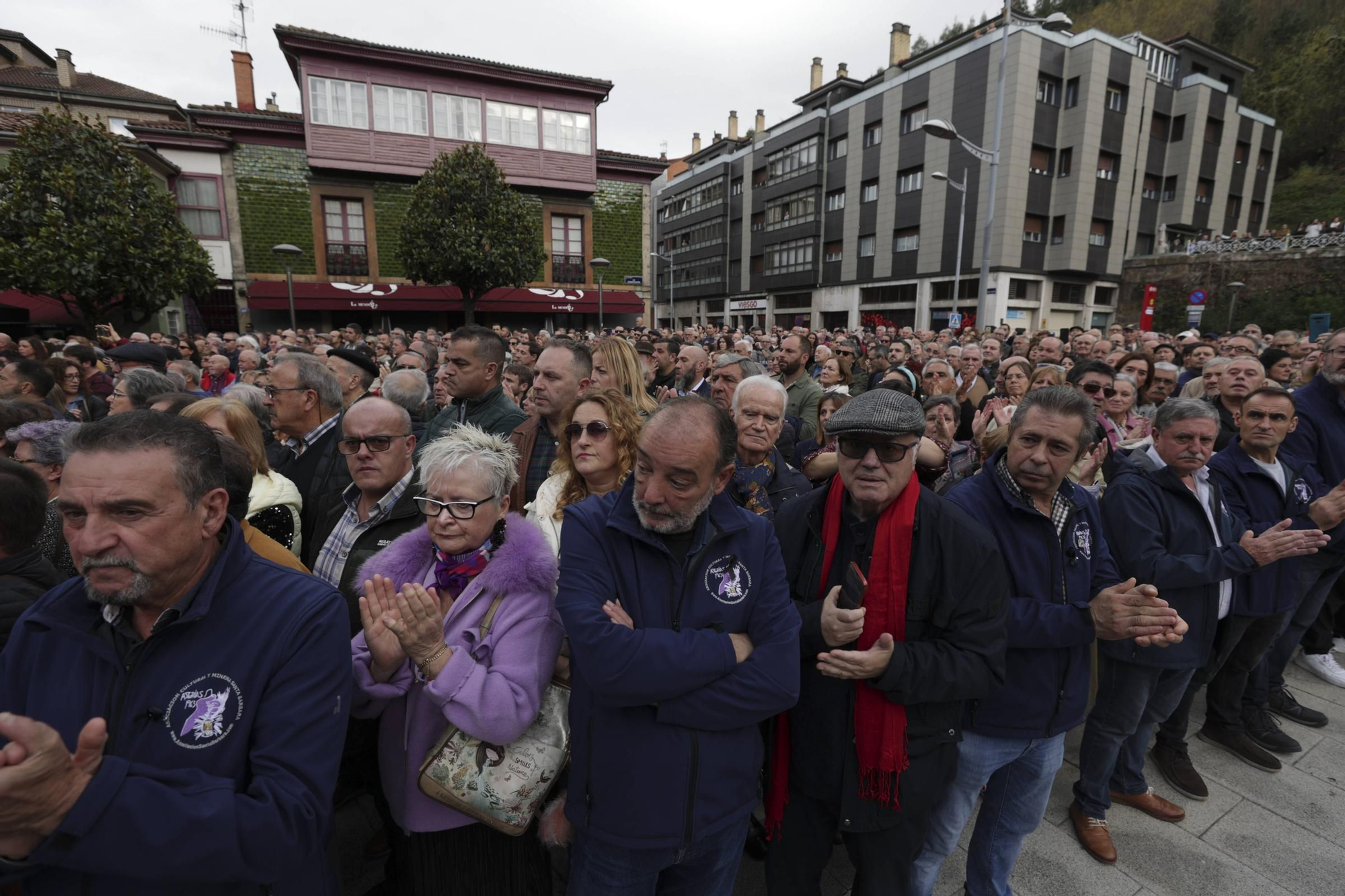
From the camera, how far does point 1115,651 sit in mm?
2883

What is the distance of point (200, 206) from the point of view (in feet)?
71.4

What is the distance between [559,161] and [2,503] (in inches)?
1040

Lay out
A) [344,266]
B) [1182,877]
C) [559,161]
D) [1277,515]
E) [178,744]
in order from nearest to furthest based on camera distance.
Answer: [178,744] < [1182,877] < [1277,515] < [344,266] < [559,161]

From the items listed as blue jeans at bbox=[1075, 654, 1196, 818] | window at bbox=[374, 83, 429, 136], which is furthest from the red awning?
blue jeans at bbox=[1075, 654, 1196, 818]

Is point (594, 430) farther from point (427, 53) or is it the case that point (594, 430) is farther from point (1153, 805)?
point (427, 53)

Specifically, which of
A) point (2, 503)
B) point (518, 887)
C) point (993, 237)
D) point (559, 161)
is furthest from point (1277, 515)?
point (993, 237)

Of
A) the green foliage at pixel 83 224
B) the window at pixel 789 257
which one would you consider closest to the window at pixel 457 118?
the green foliage at pixel 83 224

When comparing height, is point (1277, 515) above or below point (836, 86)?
below

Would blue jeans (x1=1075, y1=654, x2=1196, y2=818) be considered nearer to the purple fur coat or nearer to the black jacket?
the black jacket

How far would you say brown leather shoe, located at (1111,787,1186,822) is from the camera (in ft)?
10.1

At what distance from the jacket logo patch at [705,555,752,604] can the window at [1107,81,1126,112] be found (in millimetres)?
38849

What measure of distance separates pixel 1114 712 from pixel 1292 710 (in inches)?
83.7

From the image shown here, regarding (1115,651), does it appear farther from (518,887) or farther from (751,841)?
(518,887)

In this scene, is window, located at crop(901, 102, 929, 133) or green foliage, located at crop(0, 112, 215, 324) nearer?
green foliage, located at crop(0, 112, 215, 324)
